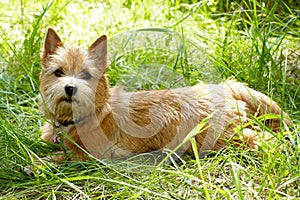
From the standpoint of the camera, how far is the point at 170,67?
5.15 meters

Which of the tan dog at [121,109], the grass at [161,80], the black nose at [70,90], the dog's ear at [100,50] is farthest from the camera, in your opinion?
the dog's ear at [100,50]

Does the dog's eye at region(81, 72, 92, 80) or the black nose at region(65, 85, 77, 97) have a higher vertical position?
the dog's eye at region(81, 72, 92, 80)

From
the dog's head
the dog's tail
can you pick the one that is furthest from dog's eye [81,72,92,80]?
the dog's tail

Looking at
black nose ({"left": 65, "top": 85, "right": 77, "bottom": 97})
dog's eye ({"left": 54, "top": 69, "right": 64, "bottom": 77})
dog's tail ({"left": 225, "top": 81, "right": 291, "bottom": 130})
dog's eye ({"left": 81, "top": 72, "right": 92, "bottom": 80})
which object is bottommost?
dog's tail ({"left": 225, "top": 81, "right": 291, "bottom": 130})

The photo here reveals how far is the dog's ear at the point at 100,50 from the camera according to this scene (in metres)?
3.92

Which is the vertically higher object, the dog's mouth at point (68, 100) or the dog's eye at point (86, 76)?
the dog's eye at point (86, 76)

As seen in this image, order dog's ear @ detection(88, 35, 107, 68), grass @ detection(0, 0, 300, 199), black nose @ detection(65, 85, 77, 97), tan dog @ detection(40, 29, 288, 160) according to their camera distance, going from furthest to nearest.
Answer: dog's ear @ detection(88, 35, 107, 68) → tan dog @ detection(40, 29, 288, 160) → black nose @ detection(65, 85, 77, 97) → grass @ detection(0, 0, 300, 199)

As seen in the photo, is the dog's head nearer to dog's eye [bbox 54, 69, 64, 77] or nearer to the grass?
dog's eye [bbox 54, 69, 64, 77]

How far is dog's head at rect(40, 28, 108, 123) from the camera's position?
12.0ft

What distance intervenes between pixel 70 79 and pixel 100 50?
0.41 metres

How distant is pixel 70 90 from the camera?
3.62 m

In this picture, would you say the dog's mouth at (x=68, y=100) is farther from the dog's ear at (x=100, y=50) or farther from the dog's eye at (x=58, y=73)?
the dog's ear at (x=100, y=50)

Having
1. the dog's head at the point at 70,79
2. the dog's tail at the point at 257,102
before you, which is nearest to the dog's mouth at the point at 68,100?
the dog's head at the point at 70,79

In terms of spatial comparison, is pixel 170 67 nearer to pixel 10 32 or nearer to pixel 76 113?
pixel 76 113
